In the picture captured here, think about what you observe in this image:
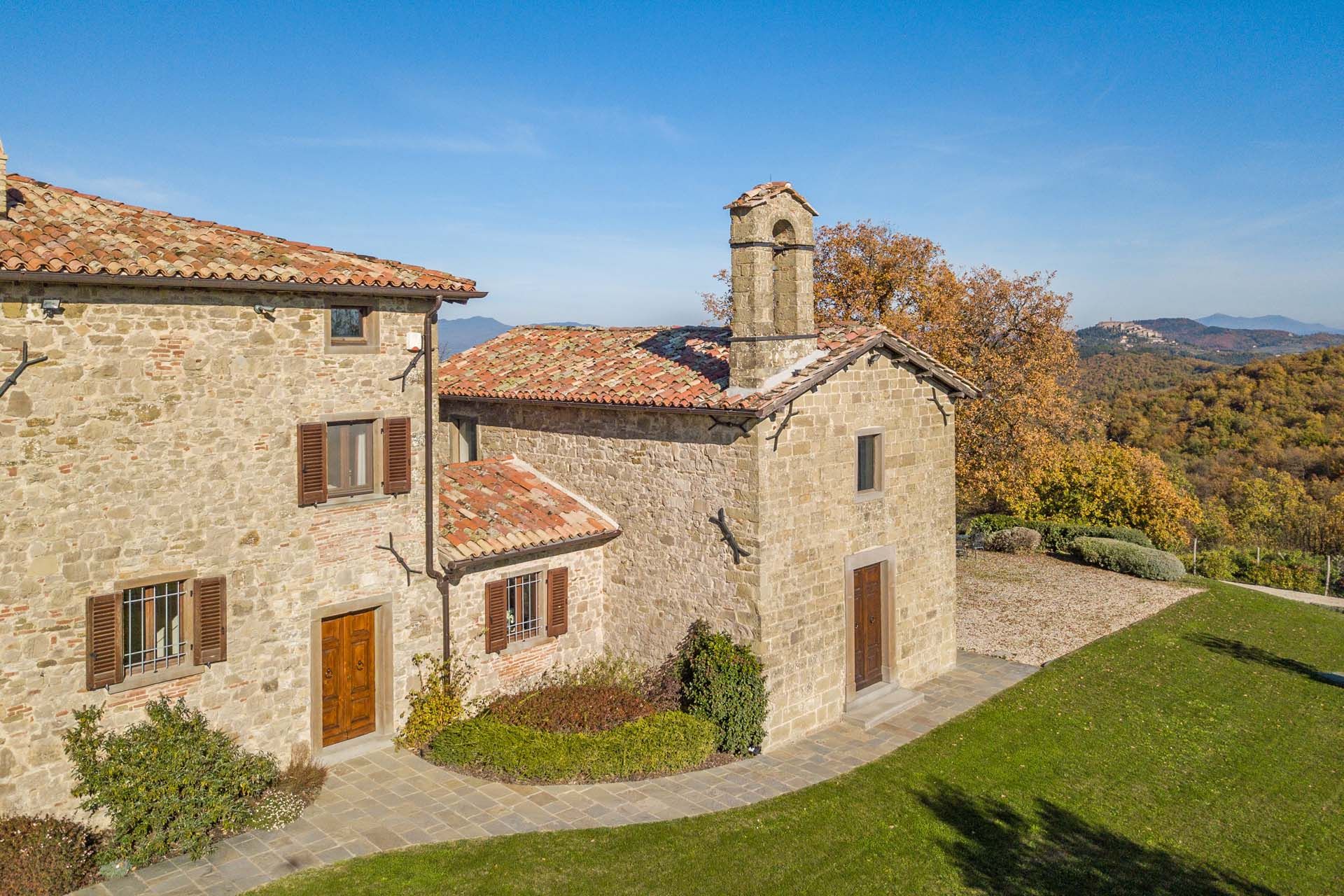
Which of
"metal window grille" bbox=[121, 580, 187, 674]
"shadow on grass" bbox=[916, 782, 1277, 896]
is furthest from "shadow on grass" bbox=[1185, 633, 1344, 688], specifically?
"metal window grille" bbox=[121, 580, 187, 674]

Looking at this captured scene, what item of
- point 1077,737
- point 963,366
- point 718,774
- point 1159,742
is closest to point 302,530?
point 718,774

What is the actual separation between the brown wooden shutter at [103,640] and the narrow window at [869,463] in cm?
1128

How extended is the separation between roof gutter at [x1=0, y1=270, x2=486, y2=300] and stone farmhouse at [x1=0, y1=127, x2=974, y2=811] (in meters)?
0.04

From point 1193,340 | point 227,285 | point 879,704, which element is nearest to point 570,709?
point 879,704

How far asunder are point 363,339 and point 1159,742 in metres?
14.3

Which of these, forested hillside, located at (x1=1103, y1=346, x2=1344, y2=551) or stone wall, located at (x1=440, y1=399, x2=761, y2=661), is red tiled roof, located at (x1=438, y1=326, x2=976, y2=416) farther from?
forested hillside, located at (x1=1103, y1=346, x2=1344, y2=551)

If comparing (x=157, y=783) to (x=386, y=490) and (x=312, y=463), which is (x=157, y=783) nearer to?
(x=312, y=463)

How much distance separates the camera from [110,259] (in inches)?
412

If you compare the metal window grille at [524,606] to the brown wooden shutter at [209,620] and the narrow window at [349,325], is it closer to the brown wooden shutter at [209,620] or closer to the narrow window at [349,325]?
the brown wooden shutter at [209,620]

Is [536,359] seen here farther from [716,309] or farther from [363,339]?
[716,309]

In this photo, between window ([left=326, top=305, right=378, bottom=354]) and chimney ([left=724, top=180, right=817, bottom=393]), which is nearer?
window ([left=326, top=305, right=378, bottom=354])

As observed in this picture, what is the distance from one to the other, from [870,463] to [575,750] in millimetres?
7152

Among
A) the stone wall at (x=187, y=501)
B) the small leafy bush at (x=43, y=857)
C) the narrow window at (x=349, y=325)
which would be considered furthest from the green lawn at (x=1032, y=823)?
the narrow window at (x=349, y=325)

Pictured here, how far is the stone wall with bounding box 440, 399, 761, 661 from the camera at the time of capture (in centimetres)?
1398
